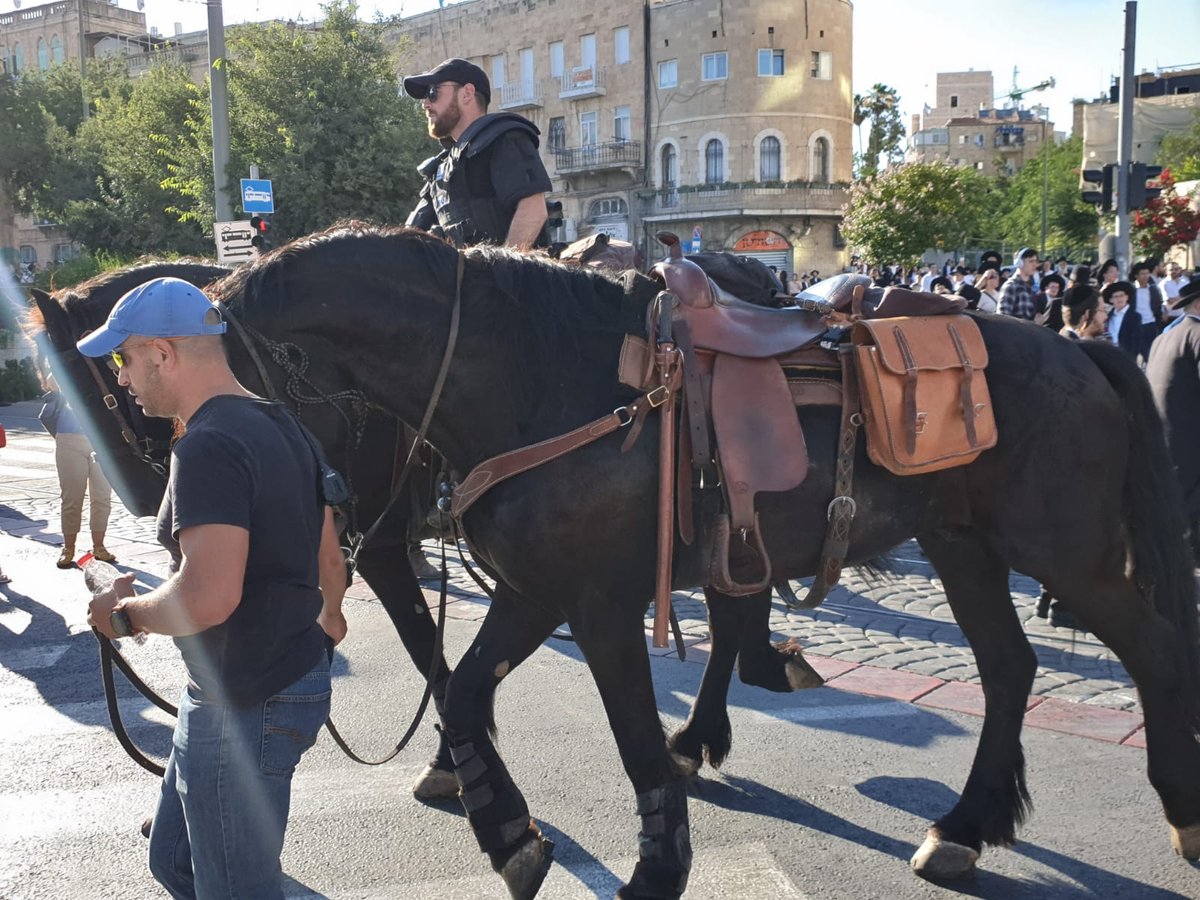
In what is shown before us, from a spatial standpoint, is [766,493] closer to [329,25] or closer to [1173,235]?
[1173,235]

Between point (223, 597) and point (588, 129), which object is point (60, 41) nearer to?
point (588, 129)

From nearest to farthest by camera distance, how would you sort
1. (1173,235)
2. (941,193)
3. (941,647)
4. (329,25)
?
1. (941,647)
2. (1173,235)
3. (329,25)
4. (941,193)

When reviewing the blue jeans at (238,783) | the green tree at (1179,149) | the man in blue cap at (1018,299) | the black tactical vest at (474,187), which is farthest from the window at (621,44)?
the blue jeans at (238,783)

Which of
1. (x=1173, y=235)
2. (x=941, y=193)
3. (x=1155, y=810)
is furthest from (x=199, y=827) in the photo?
(x=941, y=193)

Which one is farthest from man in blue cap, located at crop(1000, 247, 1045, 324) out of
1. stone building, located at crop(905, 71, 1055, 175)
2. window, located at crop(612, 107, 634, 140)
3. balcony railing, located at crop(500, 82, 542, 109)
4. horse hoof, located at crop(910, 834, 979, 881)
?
stone building, located at crop(905, 71, 1055, 175)

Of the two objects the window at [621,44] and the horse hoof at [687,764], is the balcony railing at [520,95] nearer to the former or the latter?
the window at [621,44]

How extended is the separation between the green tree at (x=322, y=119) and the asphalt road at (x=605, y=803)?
2319 centimetres

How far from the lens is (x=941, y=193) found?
34.4 meters

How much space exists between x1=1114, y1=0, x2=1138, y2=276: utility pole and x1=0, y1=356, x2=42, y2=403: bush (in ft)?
65.5

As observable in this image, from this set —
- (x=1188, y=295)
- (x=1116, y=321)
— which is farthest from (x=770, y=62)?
(x=1188, y=295)

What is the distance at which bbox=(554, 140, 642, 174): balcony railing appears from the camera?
45688 millimetres

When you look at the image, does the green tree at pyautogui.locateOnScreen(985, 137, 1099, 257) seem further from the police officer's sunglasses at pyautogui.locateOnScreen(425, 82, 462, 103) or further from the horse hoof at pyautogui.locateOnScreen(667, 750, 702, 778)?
the horse hoof at pyautogui.locateOnScreen(667, 750, 702, 778)

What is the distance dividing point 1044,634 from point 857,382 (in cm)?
351

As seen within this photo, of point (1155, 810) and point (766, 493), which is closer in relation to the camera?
point (766, 493)
